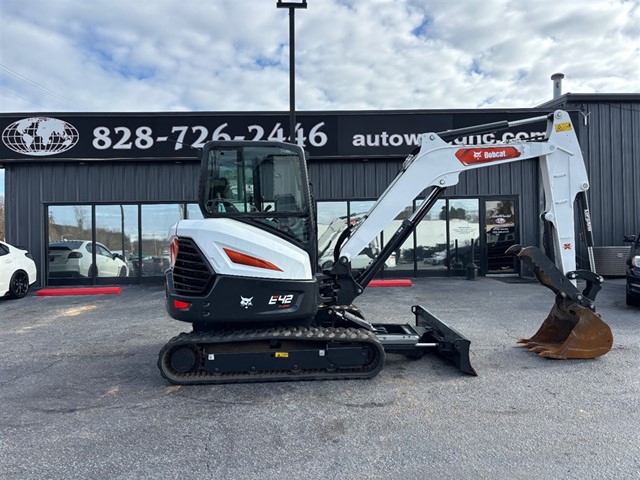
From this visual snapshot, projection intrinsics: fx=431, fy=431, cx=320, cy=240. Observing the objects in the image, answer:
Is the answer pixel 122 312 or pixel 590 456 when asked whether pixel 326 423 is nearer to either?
pixel 590 456

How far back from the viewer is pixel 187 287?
4555mm

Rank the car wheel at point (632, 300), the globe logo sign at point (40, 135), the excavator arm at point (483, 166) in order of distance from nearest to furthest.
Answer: the excavator arm at point (483, 166) < the car wheel at point (632, 300) < the globe logo sign at point (40, 135)

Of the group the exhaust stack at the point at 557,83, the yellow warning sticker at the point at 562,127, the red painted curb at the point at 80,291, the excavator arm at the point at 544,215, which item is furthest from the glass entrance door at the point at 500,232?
the red painted curb at the point at 80,291

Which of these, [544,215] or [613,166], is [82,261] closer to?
[544,215]

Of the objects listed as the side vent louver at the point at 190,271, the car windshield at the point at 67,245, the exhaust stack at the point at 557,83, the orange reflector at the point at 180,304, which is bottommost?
the orange reflector at the point at 180,304

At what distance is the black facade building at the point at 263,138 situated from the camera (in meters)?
13.0

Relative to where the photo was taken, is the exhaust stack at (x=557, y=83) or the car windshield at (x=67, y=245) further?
the exhaust stack at (x=557, y=83)

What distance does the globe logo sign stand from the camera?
12.8 metres

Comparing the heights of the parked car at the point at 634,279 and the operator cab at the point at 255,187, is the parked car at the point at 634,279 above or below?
below

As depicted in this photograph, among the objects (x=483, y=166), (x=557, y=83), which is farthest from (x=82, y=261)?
(x=557, y=83)

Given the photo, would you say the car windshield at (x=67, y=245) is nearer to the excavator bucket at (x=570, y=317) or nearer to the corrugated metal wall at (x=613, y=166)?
the excavator bucket at (x=570, y=317)

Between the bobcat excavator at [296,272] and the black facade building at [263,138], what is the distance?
7.93 meters

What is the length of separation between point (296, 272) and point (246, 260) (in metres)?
0.54

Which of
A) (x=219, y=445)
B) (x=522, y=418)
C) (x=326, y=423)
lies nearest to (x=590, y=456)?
(x=522, y=418)
